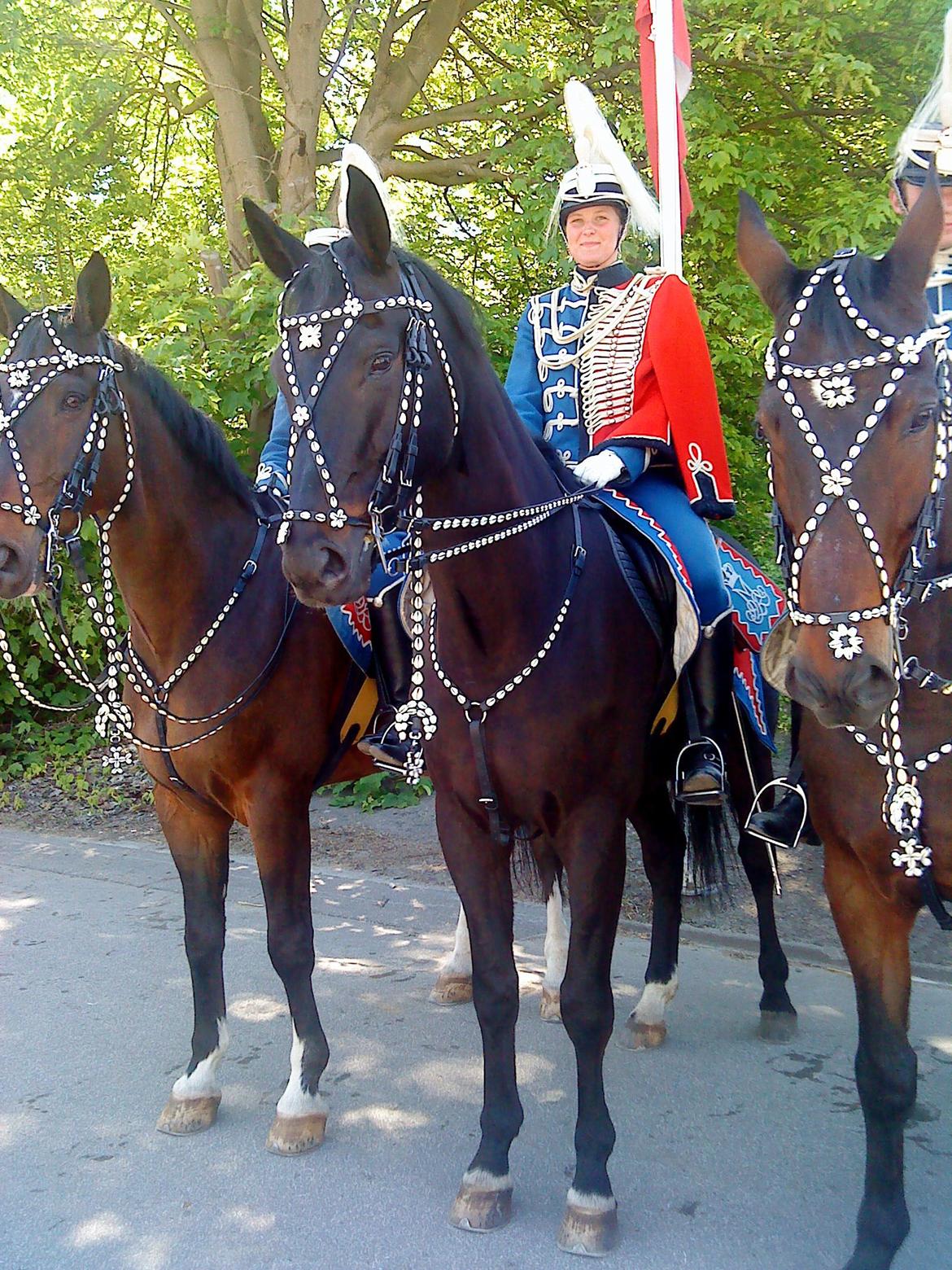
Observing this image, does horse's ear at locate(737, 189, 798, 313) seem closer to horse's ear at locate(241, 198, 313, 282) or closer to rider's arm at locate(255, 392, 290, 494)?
horse's ear at locate(241, 198, 313, 282)

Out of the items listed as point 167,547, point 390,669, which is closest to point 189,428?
point 167,547

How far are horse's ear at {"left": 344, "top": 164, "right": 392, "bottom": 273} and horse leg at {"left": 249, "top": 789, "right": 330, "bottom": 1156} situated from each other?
5.64 feet

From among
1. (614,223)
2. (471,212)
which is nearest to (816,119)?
(471,212)

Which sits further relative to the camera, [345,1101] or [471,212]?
[471,212]

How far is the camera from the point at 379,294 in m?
2.57

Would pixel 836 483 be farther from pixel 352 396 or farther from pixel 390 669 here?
pixel 390 669

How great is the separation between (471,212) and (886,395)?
744cm

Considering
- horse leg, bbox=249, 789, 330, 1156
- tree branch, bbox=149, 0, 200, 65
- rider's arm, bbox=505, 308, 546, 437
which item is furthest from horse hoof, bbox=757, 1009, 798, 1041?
tree branch, bbox=149, 0, 200, 65

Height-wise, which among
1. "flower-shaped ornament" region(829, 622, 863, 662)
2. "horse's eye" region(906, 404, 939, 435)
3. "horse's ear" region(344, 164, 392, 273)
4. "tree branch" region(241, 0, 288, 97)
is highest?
"tree branch" region(241, 0, 288, 97)

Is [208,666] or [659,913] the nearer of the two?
[208,666]

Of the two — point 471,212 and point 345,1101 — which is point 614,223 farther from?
point 471,212

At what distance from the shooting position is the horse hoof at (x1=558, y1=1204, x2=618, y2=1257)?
2.92 meters

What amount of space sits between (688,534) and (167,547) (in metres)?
1.64

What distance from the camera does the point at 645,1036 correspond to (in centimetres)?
417
